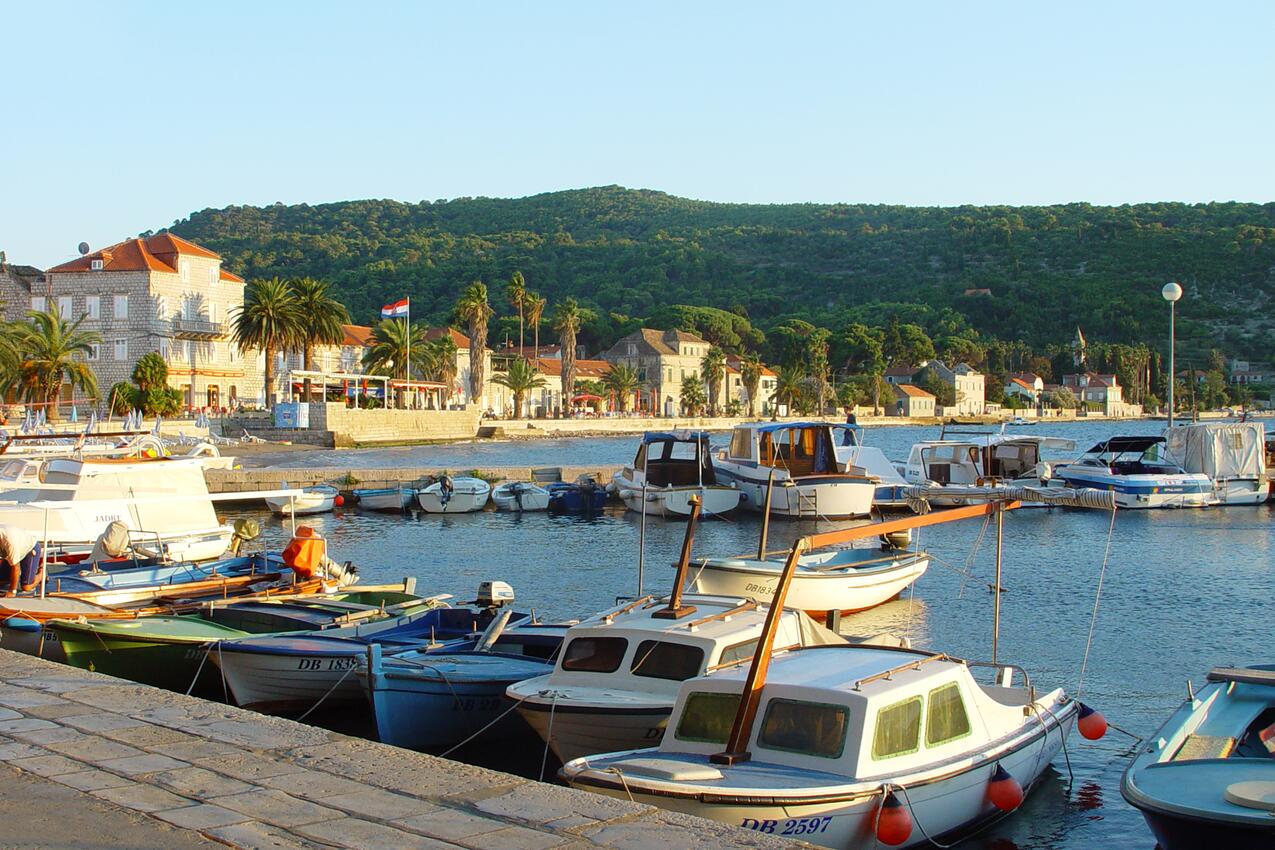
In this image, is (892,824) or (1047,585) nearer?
(892,824)

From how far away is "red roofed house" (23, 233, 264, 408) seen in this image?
9006cm

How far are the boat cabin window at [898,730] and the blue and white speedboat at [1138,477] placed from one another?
3738 cm

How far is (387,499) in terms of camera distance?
156 feet

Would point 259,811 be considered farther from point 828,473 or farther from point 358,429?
point 358,429

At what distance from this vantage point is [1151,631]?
23.1 metres

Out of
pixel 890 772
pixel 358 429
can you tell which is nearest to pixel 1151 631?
pixel 890 772

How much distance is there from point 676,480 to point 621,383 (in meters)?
113

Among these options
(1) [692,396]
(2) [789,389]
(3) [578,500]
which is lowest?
(3) [578,500]

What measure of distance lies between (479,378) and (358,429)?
3135 centimetres

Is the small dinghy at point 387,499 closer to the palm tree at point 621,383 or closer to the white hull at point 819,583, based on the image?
the white hull at point 819,583

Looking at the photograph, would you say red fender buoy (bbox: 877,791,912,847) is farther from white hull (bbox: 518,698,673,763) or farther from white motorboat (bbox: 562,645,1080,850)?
white hull (bbox: 518,698,673,763)

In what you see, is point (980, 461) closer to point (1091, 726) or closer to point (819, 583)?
point (819, 583)

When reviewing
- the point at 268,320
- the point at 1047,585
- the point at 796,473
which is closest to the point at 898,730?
the point at 1047,585

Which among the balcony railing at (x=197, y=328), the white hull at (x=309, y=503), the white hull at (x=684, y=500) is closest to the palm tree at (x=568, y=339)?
the balcony railing at (x=197, y=328)
